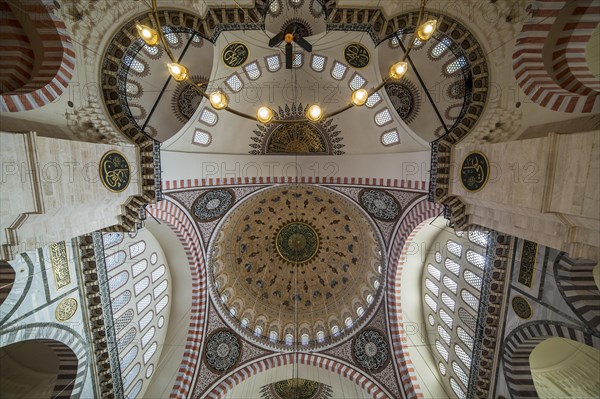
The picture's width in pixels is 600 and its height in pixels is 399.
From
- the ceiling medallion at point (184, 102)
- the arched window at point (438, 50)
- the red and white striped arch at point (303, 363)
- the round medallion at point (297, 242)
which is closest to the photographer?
the arched window at point (438, 50)

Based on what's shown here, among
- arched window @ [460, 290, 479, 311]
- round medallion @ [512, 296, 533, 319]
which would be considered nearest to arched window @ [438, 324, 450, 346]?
arched window @ [460, 290, 479, 311]

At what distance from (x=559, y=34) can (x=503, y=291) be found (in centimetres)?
561

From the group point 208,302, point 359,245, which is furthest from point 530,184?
point 208,302

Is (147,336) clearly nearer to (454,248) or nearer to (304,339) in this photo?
(304,339)

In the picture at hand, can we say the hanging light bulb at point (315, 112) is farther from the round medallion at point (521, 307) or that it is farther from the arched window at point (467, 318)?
the arched window at point (467, 318)

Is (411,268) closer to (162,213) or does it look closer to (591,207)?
(591,207)

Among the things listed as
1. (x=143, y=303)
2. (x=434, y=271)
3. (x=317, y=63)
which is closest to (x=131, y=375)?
(x=143, y=303)

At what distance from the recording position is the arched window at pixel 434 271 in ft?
31.2

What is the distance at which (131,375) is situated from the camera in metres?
8.38

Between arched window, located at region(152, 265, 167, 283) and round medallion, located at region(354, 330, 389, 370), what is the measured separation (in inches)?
315

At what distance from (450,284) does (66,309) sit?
1075 cm

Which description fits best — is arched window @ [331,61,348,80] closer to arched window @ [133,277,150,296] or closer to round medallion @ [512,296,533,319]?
round medallion @ [512,296,533,319]

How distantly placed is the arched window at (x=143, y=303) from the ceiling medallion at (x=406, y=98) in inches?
403

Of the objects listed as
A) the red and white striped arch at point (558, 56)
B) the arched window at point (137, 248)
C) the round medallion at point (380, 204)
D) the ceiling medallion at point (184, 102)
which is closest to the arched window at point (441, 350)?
the round medallion at point (380, 204)
